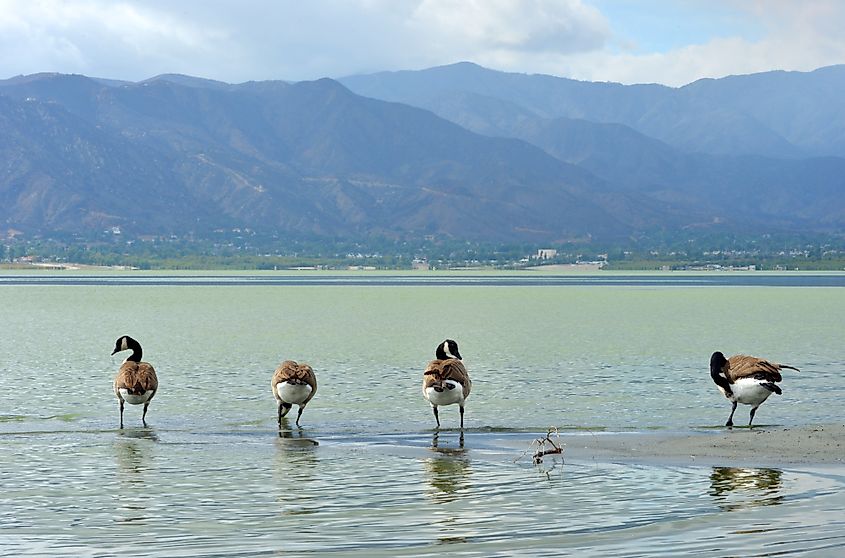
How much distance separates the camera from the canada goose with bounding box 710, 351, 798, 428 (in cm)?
3306

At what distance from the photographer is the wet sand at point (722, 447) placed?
2736cm

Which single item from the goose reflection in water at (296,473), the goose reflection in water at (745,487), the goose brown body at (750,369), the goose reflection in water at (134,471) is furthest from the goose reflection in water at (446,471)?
the goose brown body at (750,369)

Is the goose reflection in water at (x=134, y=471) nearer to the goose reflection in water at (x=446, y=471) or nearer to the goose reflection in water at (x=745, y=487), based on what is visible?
the goose reflection in water at (x=446, y=471)

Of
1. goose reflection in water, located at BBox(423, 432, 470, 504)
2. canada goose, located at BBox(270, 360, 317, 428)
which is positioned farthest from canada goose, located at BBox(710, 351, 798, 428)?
canada goose, located at BBox(270, 360, 317, 428)

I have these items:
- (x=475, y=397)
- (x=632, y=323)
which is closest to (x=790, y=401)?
(x=475, y=397)

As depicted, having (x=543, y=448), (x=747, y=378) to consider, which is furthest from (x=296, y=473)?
(x=747, y=378)

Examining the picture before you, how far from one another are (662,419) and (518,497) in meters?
15.1

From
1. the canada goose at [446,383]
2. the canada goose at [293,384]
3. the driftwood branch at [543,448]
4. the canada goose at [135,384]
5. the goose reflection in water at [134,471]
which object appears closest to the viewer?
the goose reflection in water at [134,471]

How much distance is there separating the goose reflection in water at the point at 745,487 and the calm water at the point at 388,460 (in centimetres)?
8

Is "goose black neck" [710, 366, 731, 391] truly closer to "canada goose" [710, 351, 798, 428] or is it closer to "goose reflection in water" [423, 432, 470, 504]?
"canada goose" [710, 351, 798, 428]

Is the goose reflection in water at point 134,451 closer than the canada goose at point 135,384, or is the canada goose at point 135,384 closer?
the goose reflection in water at point 134,451

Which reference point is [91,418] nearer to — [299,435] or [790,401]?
[299,435]

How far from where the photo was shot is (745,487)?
23.8 m

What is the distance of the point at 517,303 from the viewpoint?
143 meters
